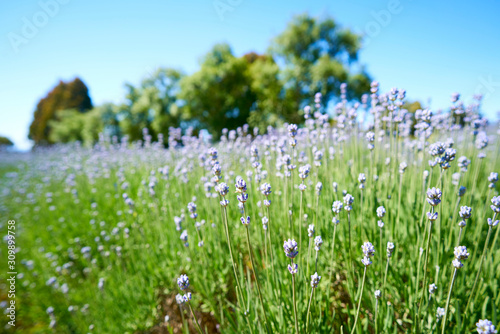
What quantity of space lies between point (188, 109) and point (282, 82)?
10.3 meters

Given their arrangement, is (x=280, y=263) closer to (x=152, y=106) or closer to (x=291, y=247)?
(x=291, y=247)

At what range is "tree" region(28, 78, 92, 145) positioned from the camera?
44.8 m

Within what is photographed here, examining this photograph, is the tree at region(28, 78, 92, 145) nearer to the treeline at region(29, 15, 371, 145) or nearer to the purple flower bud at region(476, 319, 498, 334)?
the treeline at region(29, 15, 371, 145)

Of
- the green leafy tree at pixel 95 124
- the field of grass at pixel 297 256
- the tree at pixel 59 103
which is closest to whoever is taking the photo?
the field of grass at pixel 297 256

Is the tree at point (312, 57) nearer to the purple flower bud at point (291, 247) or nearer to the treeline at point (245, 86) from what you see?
the treeline at point (245, 86)

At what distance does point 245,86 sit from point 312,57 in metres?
7.69

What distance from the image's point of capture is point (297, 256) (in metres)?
2.14

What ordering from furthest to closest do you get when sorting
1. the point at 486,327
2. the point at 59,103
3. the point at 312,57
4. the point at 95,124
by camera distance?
the point at 59,103
the point at 95,124
the point at 312,57
the point at 486,327

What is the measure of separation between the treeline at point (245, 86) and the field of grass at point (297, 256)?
1983 centimetres

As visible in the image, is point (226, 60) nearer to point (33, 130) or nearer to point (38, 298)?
point (38, 298)

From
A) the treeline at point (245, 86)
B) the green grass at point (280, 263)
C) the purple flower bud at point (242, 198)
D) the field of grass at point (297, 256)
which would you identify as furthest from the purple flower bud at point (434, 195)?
the treeline at point (245, 86)

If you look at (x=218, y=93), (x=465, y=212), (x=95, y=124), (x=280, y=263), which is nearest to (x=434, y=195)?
(x=465, y=212)

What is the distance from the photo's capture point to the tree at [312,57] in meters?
22.7

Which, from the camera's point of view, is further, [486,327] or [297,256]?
[297,256]
